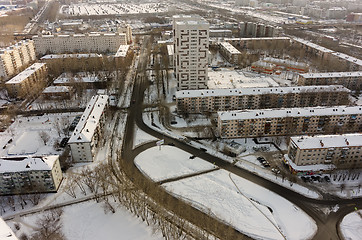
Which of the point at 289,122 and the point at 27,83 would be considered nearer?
the point at 289,122

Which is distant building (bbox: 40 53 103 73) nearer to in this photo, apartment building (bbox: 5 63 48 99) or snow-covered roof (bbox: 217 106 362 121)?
apartment building (bbox: 5 63 48 99)

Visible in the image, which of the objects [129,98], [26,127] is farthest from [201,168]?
[26,127]

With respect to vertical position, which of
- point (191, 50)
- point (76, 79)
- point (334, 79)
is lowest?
point (76, 79)

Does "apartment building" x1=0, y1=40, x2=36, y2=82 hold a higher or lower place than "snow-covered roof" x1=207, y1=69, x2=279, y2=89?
higher

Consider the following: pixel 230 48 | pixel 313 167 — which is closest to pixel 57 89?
pixel 313 167

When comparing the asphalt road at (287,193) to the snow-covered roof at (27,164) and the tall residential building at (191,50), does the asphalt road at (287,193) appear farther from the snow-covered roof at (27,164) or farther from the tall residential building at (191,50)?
the tall residential building at (191,50)

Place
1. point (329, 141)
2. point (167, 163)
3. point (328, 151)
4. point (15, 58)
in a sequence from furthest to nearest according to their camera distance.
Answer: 1. point (15, 58)
2. point (167, 163)
3. point (329, 141)
4. point (328, 151)

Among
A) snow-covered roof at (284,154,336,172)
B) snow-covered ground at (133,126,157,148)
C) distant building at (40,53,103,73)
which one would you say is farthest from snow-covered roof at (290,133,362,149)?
distant building at (40,53,103,73)

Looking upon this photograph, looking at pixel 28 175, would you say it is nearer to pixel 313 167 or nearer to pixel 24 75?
pixel 313 167

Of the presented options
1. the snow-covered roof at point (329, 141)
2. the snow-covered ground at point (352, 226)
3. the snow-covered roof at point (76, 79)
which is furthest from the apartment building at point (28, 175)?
the snow-covered roof at point (76, 79)
